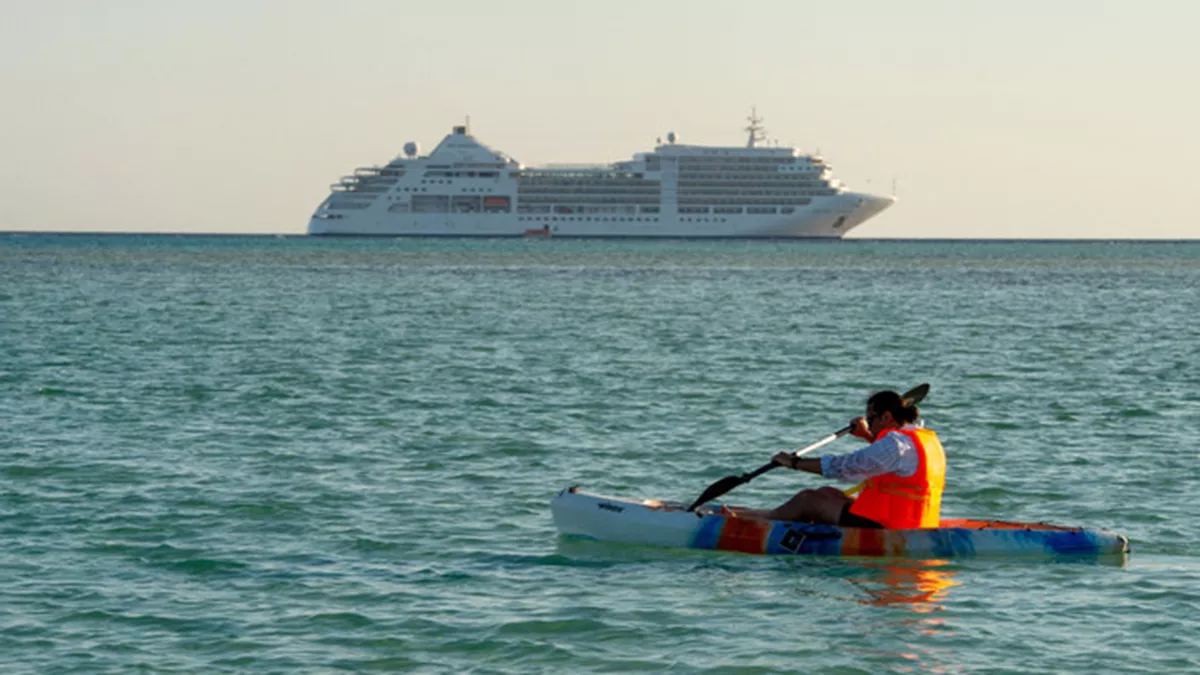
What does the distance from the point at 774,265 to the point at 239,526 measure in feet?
259

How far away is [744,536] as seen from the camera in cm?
1203

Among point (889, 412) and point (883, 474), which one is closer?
point (889, 412)

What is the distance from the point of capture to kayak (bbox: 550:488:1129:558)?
11703 millimetres

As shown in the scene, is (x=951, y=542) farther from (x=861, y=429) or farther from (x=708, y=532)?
(x=708, y=532)

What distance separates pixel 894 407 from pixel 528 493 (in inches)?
166

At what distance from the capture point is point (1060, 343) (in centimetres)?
3419

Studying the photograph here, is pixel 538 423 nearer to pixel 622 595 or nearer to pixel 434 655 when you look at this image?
pixel 622 595

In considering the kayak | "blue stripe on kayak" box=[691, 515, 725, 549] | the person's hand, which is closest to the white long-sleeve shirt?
the person's hand

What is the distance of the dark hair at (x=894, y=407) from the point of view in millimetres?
11305

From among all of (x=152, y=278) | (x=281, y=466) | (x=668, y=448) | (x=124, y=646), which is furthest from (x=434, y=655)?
(x=152, y=278)

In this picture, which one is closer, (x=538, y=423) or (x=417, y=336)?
(x=538, y=423)

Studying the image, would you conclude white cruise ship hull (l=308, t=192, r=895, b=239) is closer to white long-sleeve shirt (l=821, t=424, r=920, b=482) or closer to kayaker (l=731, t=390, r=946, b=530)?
kayaker (l=731, t=390, r=946, b=530)

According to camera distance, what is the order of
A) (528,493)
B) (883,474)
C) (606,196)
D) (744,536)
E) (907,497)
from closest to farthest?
(883,474)
(907,497)
(744,536)
(528,493)
(606,196)

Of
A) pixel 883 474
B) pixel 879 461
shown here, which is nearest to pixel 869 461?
pixel 879 461
